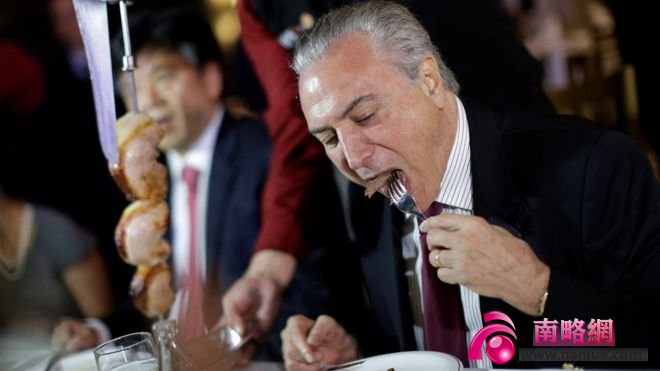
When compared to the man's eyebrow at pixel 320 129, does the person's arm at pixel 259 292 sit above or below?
below

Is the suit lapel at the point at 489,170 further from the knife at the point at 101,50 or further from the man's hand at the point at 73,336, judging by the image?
the man's hand at the point at 73,336

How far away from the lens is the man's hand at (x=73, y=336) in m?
1.42

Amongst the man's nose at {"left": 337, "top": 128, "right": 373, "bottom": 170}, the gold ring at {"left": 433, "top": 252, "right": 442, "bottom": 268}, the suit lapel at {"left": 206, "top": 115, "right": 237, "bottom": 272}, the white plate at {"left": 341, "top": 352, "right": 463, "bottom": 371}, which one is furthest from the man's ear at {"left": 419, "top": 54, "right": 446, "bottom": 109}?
the suit lapel at {"left": 206, "top": 115, "right": 237, "bottom": 272}

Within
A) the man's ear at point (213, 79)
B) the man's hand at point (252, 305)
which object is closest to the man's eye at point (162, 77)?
the man's ear at point (213, 79)

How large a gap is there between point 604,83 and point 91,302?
4.21ft

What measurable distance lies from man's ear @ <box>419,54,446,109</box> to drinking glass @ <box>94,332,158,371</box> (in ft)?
1.71

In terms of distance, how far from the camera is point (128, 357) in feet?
3.41

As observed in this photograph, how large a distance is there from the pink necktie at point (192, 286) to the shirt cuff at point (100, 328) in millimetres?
173

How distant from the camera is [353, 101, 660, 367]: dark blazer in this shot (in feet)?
3.43

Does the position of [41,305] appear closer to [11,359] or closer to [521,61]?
[11,359]

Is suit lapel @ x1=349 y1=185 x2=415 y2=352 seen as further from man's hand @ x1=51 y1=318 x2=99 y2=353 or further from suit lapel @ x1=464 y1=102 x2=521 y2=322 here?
man's hand @ x1=51 y1=318 x2=99 y2=353

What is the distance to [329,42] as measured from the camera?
1.04 meters

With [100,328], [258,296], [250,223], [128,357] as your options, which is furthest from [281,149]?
[128,357]

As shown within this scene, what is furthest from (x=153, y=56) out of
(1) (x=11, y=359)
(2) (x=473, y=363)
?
(2) (x=473, y=363)
